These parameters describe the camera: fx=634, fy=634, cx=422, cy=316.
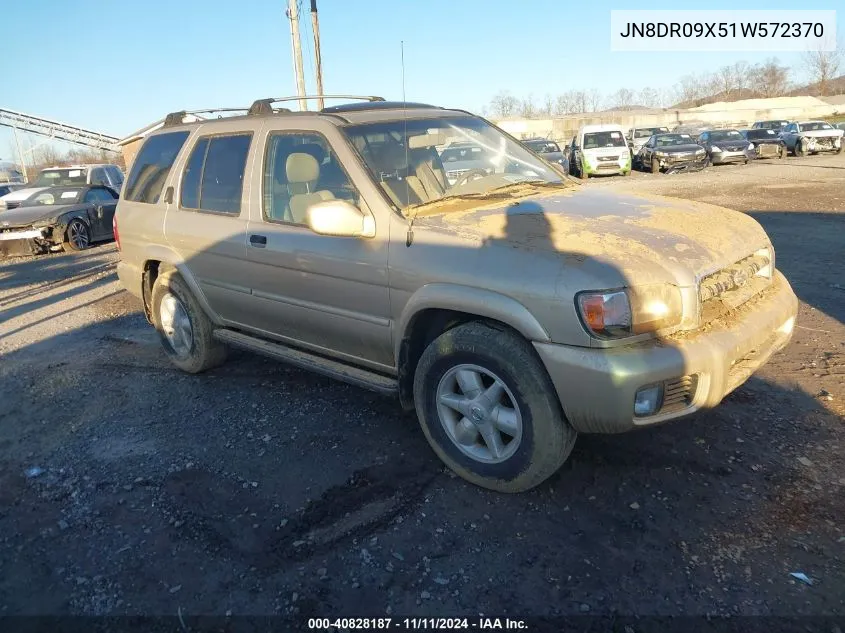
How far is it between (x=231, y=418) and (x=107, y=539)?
4.39ft

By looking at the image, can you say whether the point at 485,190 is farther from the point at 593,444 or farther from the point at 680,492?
the point at 680,492

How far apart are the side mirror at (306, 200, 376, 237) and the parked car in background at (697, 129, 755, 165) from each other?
1000 inches

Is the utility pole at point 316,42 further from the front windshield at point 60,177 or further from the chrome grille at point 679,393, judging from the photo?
the chrome grille at point 679,393

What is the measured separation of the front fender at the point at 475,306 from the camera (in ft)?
9.20

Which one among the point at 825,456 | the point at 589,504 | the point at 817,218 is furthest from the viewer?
the point at 817,218

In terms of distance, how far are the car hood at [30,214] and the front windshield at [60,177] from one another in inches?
82.1

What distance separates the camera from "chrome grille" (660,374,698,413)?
106 inches

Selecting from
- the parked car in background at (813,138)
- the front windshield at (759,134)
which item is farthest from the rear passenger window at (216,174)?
the parked car in background at (813,138)

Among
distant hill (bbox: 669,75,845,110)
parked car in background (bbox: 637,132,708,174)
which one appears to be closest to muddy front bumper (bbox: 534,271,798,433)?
parked car in background (bbox: 637,132,708,174)

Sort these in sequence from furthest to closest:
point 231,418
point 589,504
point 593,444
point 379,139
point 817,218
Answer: point 817,218 → point 231,418 → point 379,139 → point 593,444 → point 589,504

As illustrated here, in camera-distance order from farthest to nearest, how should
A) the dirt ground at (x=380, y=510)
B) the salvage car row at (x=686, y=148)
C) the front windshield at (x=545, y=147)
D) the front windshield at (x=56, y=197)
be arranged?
the front windshield at (x=545, y=147) < the salvage car row at (x=686, y=148) < the front windshield at (x=56, y=197) < the dirt ground at (x=380, y=510)

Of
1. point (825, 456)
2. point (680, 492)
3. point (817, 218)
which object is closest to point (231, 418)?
point (680, 492)

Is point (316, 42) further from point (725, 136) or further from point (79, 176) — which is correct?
point (725, 136)

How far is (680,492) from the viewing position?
120 inches
